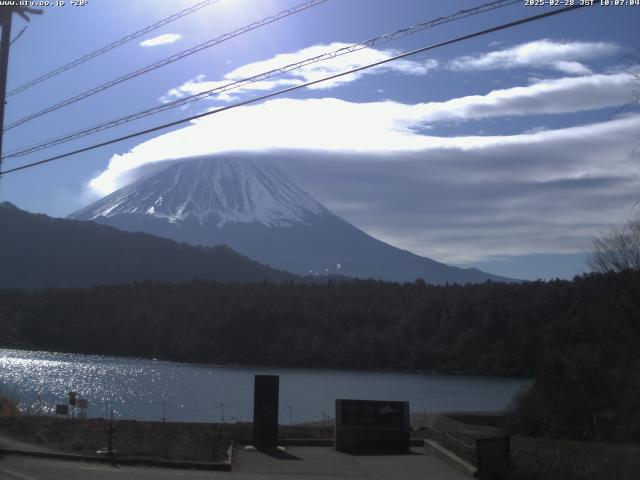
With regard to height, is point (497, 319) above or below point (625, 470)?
above

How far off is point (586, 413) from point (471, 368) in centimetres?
6462

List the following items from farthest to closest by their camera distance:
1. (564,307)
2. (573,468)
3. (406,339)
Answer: (406,339) < (564,307) < (573,468)

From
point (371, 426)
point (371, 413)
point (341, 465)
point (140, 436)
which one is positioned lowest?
point (341, 465)

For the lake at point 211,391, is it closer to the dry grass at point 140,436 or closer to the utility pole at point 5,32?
the dry grass at point 140,436

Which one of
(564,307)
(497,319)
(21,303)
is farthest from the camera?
(21,303)

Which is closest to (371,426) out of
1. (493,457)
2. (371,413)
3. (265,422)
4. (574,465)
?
(371,413)

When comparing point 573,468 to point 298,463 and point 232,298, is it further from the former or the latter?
point 232,298

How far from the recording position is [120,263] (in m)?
194

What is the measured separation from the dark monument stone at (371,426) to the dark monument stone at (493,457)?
18.5 feet

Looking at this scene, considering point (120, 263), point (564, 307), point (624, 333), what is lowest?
point (624, 333)

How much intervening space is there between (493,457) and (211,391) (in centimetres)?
4837

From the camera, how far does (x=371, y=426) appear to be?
20312 mm

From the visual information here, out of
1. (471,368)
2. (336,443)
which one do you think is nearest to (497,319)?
(471,368)

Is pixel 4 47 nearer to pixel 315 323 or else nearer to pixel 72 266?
pixel 315 323
